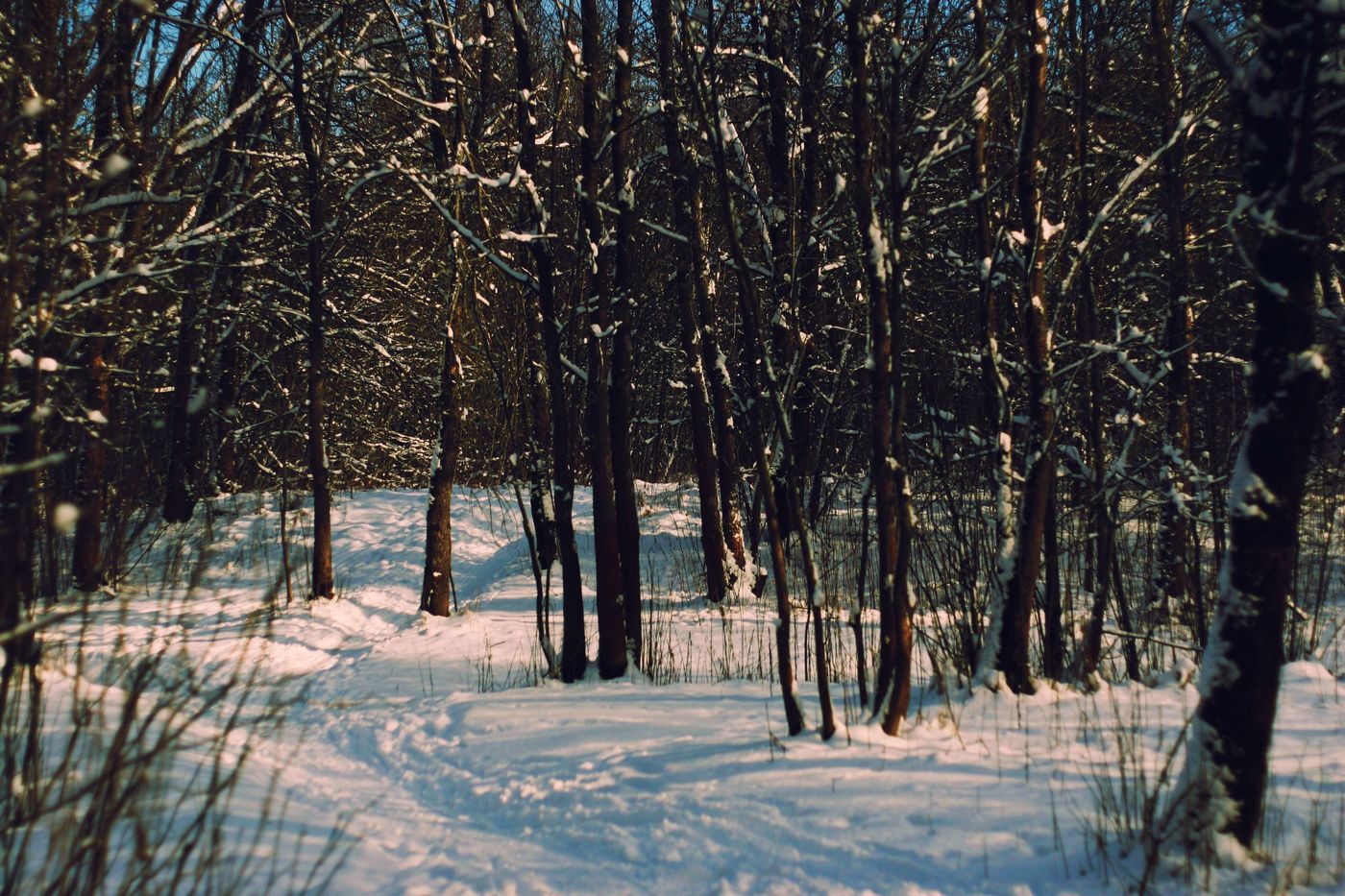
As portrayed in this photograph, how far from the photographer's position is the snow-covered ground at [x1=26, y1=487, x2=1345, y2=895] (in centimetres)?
311

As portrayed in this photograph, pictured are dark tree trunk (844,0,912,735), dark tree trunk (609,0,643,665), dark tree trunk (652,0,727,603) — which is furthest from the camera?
dark tree trunk (609,0,643,665)

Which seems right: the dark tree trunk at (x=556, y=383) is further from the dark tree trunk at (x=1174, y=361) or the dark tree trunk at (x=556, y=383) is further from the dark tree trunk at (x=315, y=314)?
the dark tree trunk at (x=1174, y=361)

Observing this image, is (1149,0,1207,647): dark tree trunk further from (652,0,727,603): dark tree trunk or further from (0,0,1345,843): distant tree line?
(652,0,727,603): dark tree trunk

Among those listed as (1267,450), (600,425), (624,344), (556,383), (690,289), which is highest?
(690,289)

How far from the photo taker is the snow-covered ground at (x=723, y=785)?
3.11 metres

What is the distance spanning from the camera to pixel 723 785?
158 inches

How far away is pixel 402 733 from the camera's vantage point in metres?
5.64

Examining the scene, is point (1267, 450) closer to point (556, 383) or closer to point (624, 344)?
point (624, 344)

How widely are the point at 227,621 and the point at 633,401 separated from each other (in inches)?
393

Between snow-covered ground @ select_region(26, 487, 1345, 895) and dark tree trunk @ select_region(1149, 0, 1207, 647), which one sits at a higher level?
dark tree trunk @ select_region(1149, 0, 1207, 647)

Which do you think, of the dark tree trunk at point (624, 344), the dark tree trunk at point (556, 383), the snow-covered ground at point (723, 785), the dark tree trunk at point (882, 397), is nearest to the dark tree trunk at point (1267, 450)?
the snow-covered ground at point (723, 785)

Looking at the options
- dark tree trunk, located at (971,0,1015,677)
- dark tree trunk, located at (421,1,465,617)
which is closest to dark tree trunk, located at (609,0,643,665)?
dark tree trunk, located at (971,0,1015,677)

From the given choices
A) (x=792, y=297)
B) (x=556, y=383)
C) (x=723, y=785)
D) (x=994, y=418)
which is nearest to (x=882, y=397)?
(x=792, y=297)

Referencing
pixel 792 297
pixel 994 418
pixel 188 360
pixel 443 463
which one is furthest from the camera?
pixel 188 360
